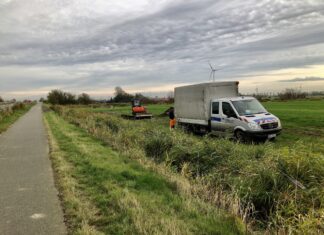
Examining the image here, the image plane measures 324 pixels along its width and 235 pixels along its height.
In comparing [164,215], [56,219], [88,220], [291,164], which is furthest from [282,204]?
[56,219]

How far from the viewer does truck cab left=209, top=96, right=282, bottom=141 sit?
605 inches

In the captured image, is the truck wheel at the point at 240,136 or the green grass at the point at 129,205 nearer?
the green grass at the point at 129,205

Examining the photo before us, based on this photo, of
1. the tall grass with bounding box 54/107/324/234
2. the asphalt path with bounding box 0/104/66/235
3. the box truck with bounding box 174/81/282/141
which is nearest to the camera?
the asphalt path with bounding box 0/104/66/235

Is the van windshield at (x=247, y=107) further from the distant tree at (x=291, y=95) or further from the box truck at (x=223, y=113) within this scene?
the distant tree at (x=291, y=95)

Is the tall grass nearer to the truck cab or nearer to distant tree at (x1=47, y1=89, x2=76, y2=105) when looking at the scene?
the truck cab

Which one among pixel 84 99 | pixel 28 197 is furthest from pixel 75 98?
pixel 28 197

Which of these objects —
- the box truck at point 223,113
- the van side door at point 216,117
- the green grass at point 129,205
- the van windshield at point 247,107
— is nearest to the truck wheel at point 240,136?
the box truck at point 223,113

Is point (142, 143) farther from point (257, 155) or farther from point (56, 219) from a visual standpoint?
point (56, 219)

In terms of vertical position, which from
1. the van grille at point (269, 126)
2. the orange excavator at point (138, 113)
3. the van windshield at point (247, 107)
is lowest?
the orange excavator at point (138, 113)

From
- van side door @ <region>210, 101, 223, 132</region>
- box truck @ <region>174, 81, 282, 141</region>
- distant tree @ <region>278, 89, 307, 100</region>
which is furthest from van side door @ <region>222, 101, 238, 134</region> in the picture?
distant tree @ <region>278, 89, 307, 100</region>

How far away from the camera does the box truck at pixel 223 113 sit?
15.5 meters

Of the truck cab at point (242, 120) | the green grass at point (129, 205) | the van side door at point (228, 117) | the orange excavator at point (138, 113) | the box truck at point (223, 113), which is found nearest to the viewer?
the green grass at point (129, 205)

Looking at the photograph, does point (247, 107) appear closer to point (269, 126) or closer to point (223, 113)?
point (223, 113)

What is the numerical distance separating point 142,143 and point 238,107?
5979 millimetres
